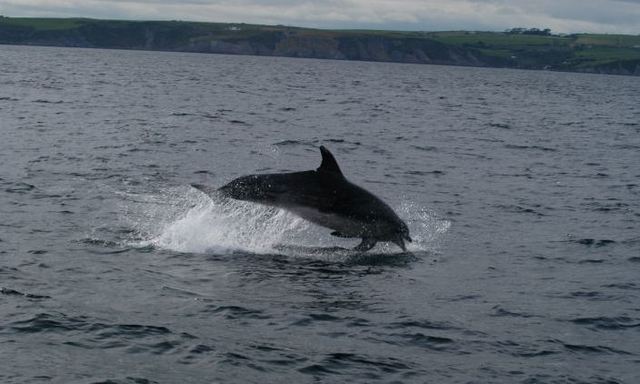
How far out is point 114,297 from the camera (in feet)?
52.1

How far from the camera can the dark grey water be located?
530 inches

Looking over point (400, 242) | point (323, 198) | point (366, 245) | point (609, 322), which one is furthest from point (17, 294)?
point (609, 322)

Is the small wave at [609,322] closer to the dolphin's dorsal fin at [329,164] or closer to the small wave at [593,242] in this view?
the dolphin's dorsal fin at [329,164]

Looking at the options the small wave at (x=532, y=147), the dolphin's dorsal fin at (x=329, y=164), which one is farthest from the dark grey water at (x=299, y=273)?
the small wave at (x=532, y=147)

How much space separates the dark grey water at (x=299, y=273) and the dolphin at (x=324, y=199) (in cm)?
66

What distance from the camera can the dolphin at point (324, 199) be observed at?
65.8 feet

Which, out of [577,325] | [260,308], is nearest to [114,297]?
[260,308]

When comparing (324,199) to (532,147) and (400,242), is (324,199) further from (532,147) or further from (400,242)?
(532,147)

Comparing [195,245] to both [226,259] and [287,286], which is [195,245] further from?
[287,286]

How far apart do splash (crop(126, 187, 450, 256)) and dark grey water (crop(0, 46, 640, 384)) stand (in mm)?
56

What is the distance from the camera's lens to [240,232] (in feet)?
70.6

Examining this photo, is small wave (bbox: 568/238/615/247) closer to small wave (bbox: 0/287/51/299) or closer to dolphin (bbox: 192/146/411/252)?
dolphin (bbox: 192/146/411/252)

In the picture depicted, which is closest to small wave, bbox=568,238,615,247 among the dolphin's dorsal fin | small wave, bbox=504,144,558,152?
the dolphin's dorsal fin

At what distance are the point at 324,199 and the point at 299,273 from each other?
2.24 meters
